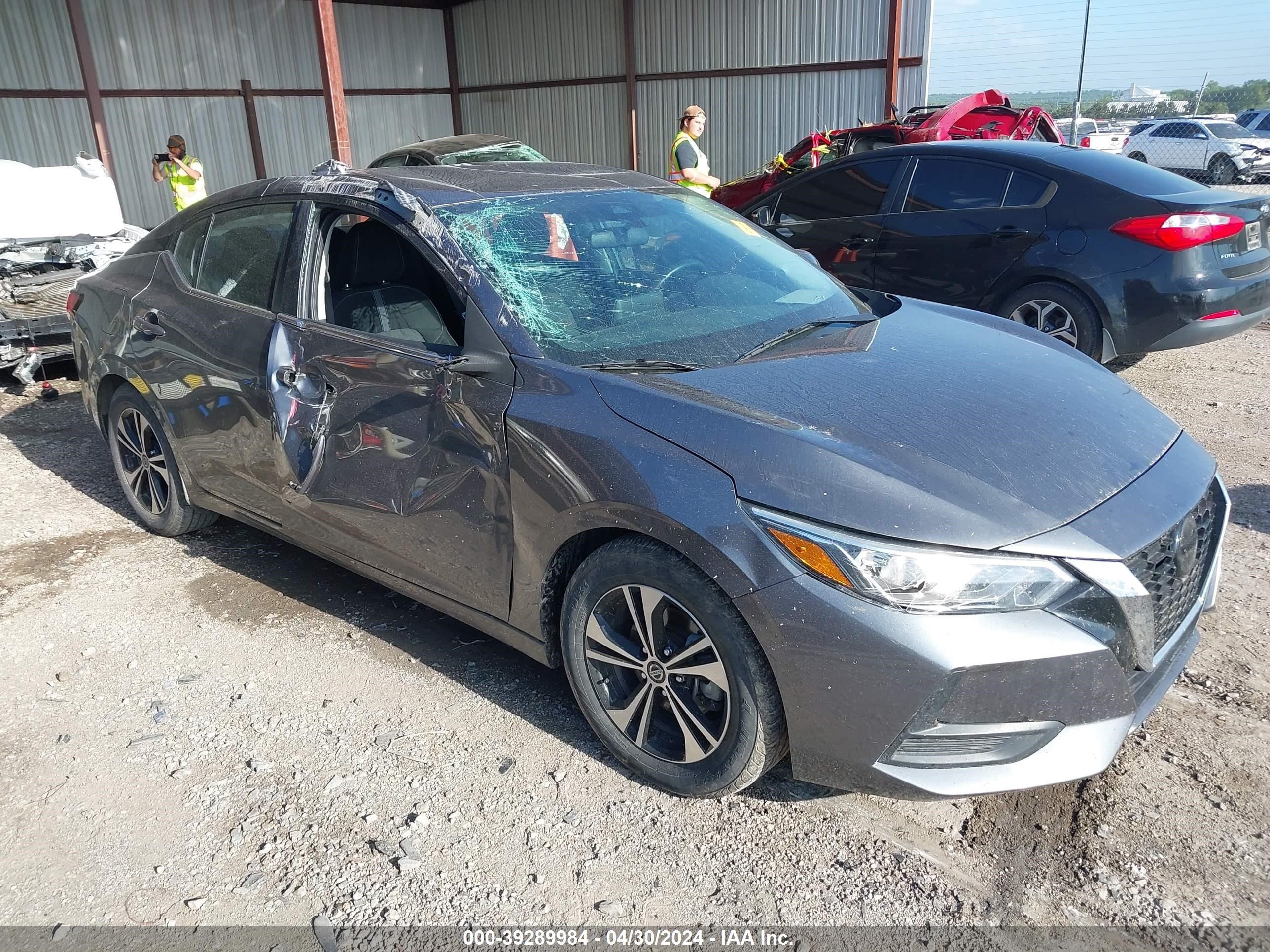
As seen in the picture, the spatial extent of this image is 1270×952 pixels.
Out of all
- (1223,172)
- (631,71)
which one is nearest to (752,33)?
(631,71)

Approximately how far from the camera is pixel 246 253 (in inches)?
153

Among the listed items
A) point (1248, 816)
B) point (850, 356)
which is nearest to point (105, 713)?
point (850, 356)


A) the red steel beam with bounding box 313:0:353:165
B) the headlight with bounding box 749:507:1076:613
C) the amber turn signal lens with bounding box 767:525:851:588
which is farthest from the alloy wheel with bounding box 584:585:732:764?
the red steel beam with bounding box 313:0:353:165

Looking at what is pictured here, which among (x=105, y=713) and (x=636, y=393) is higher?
(x=636, y=393)

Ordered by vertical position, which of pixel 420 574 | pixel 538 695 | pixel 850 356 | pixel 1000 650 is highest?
pixel 850 356

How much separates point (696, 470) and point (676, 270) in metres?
1.18

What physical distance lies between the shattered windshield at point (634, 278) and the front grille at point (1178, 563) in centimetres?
124

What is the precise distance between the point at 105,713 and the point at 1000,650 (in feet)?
9.34

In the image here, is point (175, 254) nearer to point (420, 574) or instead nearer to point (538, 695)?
point (420, 574)

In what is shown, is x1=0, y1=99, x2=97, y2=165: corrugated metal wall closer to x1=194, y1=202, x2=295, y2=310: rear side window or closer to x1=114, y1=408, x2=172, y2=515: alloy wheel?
x1=114, y1=408, x2=172, y2=515: alloy wheel

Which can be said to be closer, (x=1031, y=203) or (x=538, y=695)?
(x=538, y=695)

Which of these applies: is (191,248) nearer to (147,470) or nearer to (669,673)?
(147,470)

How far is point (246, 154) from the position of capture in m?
18.2

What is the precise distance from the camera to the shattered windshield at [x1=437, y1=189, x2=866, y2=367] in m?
3.00
